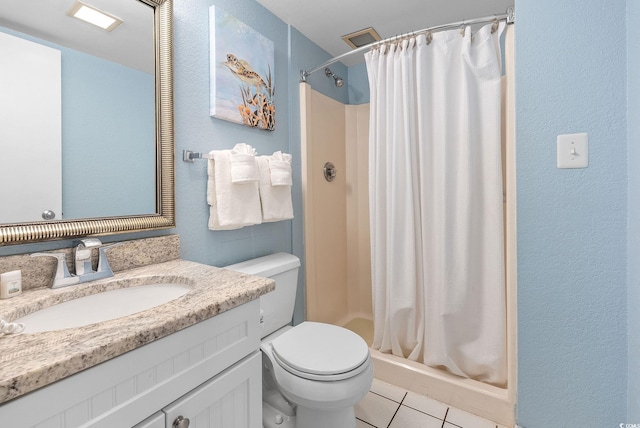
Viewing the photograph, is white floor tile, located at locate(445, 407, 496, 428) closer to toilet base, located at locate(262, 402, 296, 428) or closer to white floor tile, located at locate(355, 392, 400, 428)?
white floor tile, located at locate(355, 392, 400, 428)

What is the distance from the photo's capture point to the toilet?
1067 mm

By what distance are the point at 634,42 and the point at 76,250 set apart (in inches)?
72.2

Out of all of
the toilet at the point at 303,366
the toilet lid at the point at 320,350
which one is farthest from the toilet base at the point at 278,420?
the toilet lid at the point at 320,350

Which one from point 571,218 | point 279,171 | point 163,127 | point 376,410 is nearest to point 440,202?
point 571,218

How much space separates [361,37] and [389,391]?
2163 mm

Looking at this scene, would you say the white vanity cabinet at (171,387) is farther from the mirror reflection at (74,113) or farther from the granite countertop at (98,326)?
the mirror reflection at (74,113)

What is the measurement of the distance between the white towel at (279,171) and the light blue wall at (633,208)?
1289mm

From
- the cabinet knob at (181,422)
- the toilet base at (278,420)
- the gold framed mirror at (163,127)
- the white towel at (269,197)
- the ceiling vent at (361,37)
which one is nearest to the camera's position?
the cabinet knob at (181,422)

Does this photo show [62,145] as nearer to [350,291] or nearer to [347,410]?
[347,410]

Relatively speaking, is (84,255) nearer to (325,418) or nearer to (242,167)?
(242,167)

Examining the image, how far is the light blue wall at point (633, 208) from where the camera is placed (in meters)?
0.90

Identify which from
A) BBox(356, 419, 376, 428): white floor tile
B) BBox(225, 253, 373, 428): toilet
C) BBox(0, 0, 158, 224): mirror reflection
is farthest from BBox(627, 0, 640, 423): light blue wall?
BBox(0, 0, 158, 224): mirror reflection

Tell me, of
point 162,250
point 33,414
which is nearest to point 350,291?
point 162,250

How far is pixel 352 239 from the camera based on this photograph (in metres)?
2.45
